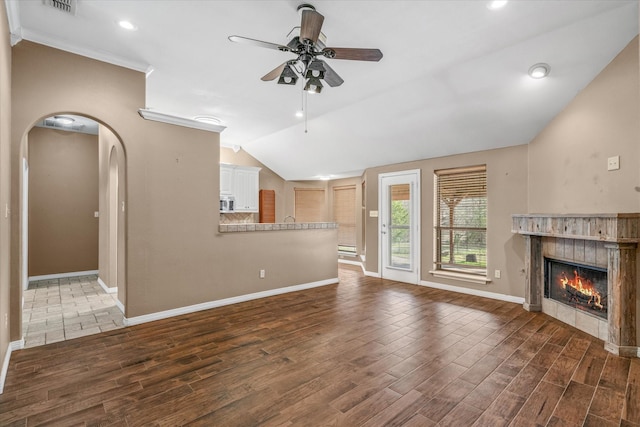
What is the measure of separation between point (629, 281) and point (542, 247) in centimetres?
130

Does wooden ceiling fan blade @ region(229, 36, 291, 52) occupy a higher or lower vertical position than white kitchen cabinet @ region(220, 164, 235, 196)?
higher

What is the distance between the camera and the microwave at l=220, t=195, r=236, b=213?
702 cm

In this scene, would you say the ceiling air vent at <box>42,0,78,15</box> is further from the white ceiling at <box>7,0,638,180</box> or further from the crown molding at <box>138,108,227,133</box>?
the crown molding at <box>138,108,227,133</box>

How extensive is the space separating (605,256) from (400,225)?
3.24 metres

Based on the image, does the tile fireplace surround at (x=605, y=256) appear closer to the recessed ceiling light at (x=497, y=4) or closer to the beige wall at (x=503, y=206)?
the beige wall at (x=503, y=206)

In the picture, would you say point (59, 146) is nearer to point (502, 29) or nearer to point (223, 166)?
point (223, 166)

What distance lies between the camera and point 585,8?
8.67 feet

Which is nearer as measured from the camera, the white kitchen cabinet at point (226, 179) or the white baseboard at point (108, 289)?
the white baseboard at point (108, 289)

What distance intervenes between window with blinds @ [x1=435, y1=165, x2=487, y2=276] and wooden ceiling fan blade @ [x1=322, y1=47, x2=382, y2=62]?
3343 millimetres

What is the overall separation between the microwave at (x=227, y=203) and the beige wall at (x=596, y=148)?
587 cm

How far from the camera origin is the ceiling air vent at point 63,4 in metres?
2.62

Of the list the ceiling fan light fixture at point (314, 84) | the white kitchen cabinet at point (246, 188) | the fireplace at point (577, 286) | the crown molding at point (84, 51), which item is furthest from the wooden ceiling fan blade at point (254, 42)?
the white kitchen cabinet at point (246, 188)

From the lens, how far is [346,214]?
28.6 feet

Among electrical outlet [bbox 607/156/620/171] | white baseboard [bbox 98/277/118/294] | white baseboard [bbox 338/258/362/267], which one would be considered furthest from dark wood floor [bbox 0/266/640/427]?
white baseboard [bbox 338/258/362/267]
